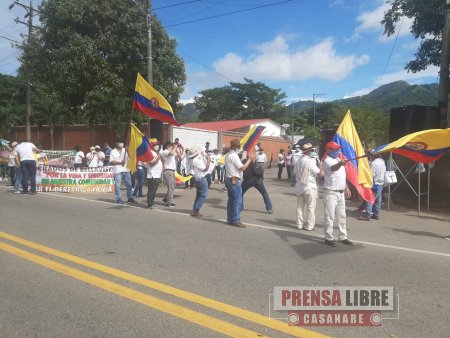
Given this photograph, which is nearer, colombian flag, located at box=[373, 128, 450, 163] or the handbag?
colombian flag, located at box=[373, 128, 450, 163]

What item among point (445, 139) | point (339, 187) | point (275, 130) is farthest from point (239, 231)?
point (275, 130)

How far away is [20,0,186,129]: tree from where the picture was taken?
2483cm

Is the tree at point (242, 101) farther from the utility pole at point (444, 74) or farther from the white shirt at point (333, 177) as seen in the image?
the white shirt at point (333, 177)

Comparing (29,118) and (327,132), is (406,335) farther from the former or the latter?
(29,118)

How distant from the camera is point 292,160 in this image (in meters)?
18.5

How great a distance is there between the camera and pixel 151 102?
36.6ft

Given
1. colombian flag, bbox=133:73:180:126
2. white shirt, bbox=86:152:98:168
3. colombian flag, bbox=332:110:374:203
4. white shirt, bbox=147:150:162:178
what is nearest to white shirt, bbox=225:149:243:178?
colombian flag, bbox=332:110:374:203

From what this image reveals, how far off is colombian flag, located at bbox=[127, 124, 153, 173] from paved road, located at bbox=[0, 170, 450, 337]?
1.64 metres

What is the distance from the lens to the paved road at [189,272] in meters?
3.71

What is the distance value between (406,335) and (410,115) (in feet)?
35.0

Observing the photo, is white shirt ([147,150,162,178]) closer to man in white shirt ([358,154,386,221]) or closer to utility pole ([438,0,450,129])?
man in white shirt ([358,154,386,221])

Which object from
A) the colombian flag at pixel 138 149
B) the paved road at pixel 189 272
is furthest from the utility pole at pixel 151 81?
the paved road at pixel 189 272

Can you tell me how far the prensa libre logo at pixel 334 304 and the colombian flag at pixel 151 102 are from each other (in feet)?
24.1

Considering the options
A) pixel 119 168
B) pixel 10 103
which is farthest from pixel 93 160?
pixel 10 103
